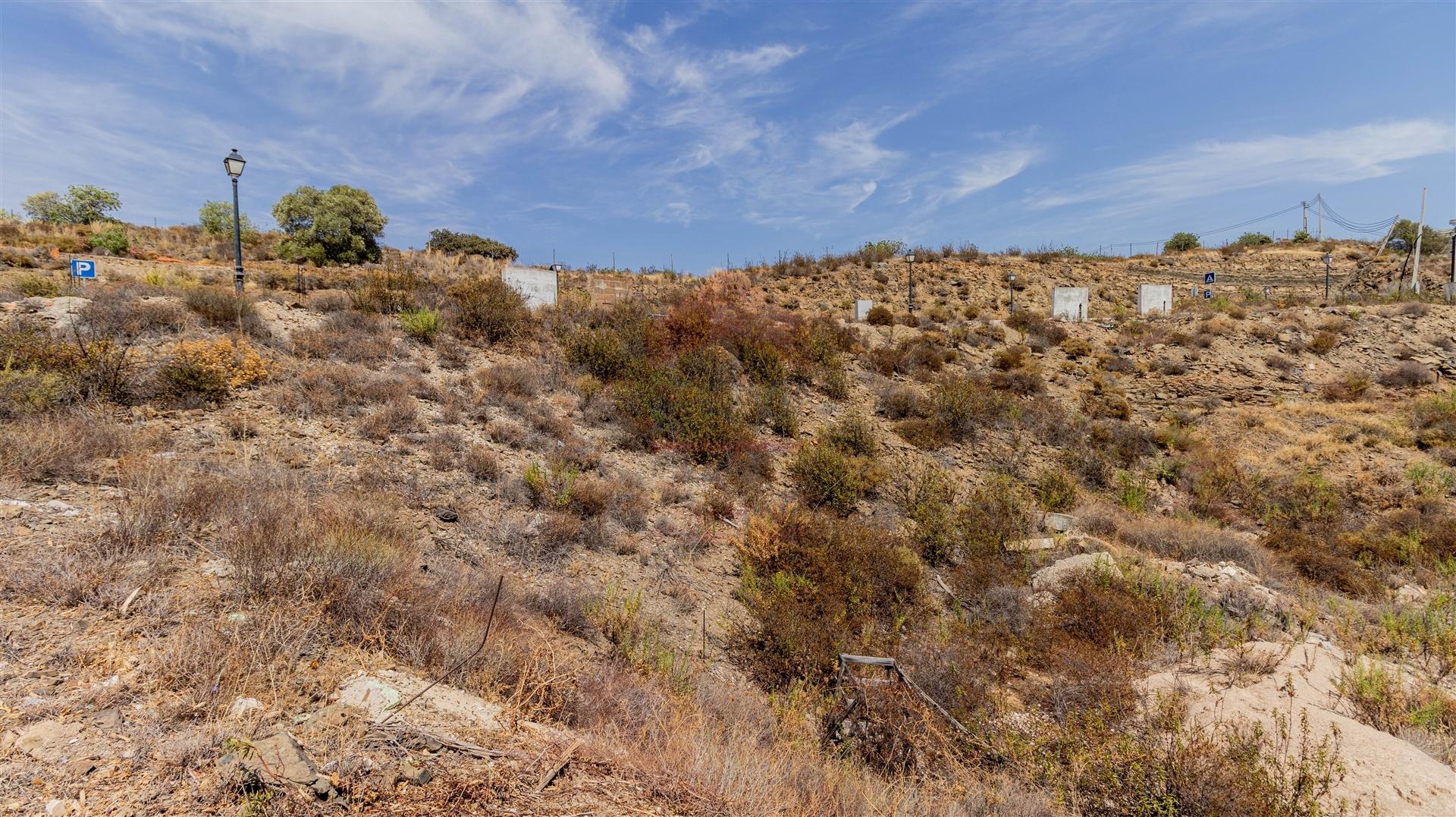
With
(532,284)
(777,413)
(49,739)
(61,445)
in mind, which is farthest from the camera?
(532,284)

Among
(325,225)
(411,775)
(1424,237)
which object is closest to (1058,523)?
(411,775)

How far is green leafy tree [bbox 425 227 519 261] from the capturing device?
3025cm

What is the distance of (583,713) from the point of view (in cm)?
312

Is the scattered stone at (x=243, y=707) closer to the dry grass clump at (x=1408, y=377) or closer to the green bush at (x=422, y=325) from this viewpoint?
the green bush at (x=422, y=325)

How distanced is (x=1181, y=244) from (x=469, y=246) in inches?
1708

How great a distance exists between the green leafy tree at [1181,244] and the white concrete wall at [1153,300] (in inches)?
731

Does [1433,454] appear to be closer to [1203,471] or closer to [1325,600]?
[1203,471]

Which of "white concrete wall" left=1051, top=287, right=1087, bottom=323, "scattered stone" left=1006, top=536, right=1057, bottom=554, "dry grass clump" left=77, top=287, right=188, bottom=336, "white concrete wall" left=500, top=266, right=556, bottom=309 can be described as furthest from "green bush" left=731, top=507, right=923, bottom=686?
"white concrete wall" left=1051, top=287, right=1087, bottom=323

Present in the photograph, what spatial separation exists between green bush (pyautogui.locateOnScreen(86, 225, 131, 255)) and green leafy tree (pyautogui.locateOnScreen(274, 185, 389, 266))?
4416 millimetres

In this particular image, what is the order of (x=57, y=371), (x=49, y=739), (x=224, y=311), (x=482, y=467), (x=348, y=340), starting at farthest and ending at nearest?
(x=348, y=340)
(x=224, y=311)
(x=482, y=467)
(x=57, y=371)
(x=49, y=739)

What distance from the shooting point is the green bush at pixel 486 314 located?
37.6 feet

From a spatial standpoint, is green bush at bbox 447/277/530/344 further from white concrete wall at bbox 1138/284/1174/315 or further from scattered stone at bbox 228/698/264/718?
white concrete wall at bbox 1138/284/1174/315

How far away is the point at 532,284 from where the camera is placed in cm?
1414

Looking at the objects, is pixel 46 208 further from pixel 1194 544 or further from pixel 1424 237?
pixel 1424 237
